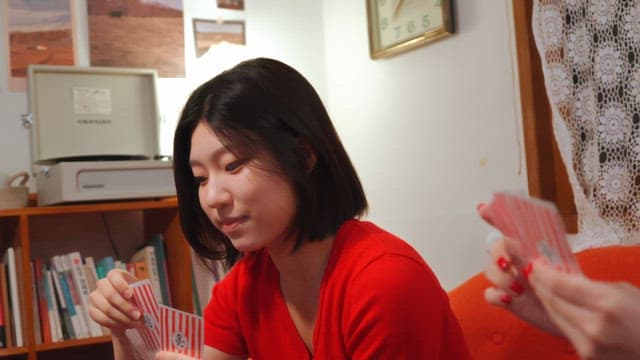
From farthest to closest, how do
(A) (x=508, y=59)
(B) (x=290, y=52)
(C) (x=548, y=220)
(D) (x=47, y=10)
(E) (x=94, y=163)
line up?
(B) (x=290, y=52) → (D) (x=47, y=10) → (E) (x=94, y=163) → (A) (x=508, y=59) → (C) (x=548, y=220)

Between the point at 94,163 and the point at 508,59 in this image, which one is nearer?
the point at 508,59

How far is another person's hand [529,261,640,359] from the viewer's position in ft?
1.95

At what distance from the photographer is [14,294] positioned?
2234 mm

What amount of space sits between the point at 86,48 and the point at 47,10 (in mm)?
186

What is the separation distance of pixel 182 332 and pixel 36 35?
73.1 inches

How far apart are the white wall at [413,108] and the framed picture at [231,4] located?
29mm

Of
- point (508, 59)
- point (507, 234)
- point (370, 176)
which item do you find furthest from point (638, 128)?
point (370, 176)

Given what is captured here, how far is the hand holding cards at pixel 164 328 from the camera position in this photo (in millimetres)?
1093

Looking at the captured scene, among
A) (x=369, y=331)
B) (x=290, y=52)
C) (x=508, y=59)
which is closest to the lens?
(x=369, y=331)

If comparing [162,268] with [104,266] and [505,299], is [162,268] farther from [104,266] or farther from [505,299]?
[505,299]

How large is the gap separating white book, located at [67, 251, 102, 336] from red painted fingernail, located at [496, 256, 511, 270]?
1822mm

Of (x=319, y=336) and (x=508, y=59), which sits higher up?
(x=508, y=59)

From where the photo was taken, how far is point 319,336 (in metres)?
1.11

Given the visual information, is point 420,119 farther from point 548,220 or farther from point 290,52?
point 548,220
